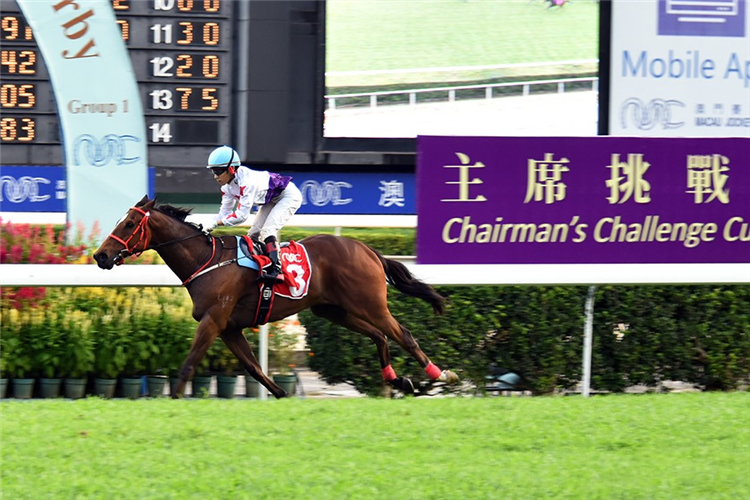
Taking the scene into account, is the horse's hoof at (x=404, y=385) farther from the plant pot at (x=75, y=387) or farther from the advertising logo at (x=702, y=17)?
the advertising logo at (x=702, y=17)

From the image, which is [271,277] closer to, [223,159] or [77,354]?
[223,159]

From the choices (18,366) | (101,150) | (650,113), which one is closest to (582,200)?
(18,366)

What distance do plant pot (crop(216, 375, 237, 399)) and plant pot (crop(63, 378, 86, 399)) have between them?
896 millimetres

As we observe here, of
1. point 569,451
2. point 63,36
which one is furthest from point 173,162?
point 569,451

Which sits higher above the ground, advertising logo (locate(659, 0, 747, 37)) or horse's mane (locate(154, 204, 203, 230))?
advertising logo (locate(659, 0, 747, 37))

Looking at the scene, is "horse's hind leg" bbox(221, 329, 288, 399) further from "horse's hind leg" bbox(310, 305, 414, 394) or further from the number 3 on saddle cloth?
"horse's hind leg" bbox(310, 305, 414, 394)

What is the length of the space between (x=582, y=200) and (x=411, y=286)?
56.8 inches

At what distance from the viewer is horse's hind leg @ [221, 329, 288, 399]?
22.9 feet

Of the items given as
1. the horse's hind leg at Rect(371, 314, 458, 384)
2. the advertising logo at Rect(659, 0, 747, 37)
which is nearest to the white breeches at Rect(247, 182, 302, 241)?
the horse's hind leg at Rect(371, 314, 458, 384)

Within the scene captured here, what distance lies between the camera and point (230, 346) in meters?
7.04

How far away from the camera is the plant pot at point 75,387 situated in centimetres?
729

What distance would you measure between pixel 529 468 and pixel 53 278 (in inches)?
139

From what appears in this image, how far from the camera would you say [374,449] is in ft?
16.4

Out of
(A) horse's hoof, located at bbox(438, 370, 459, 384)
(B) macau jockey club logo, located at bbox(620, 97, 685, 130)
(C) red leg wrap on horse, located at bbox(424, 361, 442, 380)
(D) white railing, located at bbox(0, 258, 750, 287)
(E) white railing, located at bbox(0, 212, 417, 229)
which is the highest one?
(B) macau jockey club logo, located at bbox(620, 97, 685, 130)
